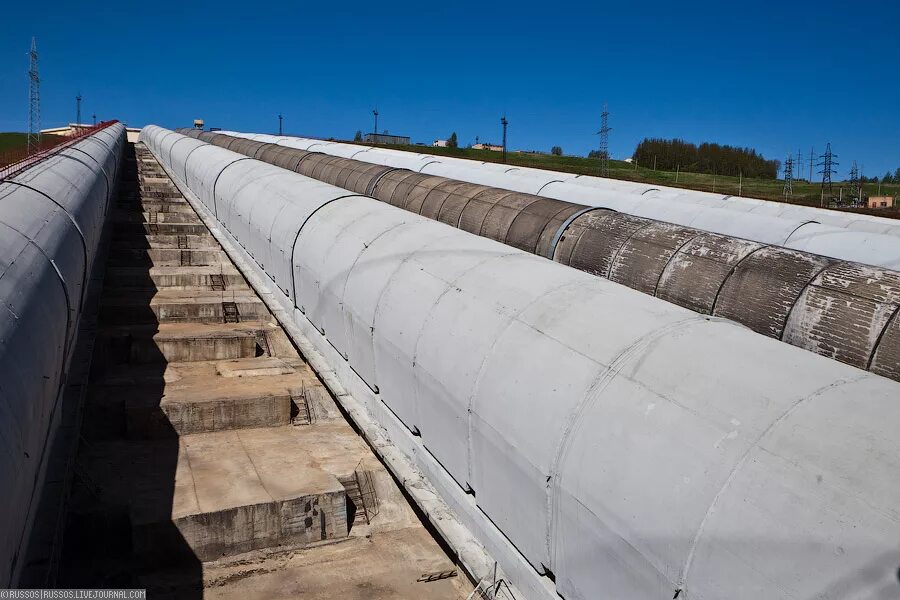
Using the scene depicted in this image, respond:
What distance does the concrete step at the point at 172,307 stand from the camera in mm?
11766

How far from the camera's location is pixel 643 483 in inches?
155

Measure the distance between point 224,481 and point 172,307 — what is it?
230 inches

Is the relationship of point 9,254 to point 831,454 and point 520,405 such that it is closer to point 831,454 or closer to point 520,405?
point 520,405

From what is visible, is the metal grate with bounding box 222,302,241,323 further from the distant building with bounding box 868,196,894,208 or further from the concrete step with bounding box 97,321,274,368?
the distant building with bounding box 868,196,894,208

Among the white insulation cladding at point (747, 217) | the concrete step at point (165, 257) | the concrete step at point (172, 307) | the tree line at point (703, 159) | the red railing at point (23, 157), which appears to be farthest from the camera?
the tree line at point (703, 159)

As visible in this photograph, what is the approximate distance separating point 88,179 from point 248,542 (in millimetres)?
10796

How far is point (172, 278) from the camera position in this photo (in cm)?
1411

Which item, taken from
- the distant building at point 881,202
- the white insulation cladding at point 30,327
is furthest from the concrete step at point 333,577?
the distant building at point 881,202

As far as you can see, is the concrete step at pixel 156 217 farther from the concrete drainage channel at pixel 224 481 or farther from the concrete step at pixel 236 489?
the concrete step at pixel 236 489

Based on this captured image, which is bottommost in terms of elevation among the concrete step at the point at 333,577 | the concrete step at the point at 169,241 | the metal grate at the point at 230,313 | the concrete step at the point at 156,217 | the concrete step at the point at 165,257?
the concrete step at the point at 333,577

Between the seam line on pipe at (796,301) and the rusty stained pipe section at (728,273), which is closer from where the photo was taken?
the rusty stained pipe section at (728,273)

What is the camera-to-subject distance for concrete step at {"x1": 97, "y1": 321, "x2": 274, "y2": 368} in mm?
10234

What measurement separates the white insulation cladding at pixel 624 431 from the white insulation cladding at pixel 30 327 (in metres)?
3.08

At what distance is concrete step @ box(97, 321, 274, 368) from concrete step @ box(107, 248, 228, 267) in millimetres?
4542
